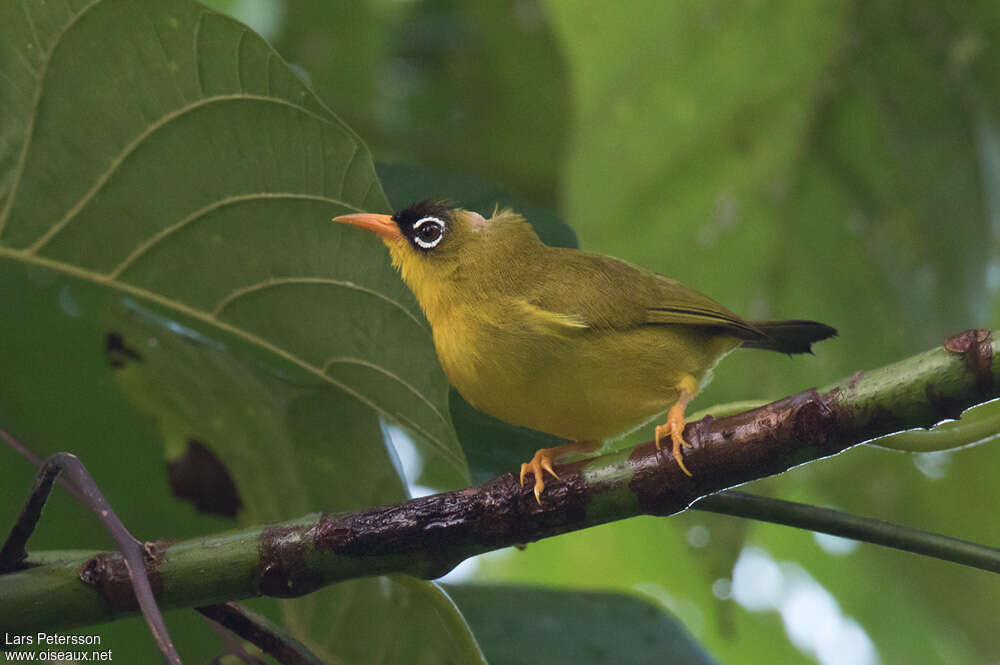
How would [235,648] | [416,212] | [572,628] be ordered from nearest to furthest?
1. [235,648]
2. [572,628]
3. [416,212]

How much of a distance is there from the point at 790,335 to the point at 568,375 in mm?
525

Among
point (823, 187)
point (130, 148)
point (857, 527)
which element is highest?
point (823, 187)

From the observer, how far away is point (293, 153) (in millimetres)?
1742

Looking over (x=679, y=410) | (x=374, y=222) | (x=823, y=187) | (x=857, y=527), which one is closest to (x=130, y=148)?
(x=374, y=222)

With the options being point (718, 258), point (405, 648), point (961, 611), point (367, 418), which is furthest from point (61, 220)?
point (961, 611)

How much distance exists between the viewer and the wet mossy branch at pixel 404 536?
1.30 meters

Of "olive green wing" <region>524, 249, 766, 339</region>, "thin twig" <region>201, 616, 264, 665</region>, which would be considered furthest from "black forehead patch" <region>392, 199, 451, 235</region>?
"thin twig" <region>201, 616, 264, 665</region>

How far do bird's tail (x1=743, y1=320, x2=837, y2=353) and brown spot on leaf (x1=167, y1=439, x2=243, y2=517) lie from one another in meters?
1.17

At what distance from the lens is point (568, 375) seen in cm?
202

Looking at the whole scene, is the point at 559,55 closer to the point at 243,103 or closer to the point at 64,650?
the point at 243,103

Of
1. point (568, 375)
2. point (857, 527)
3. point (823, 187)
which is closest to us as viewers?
point (857, 527)

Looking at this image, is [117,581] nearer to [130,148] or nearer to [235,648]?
[235,648]

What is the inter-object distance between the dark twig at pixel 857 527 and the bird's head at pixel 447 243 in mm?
1123

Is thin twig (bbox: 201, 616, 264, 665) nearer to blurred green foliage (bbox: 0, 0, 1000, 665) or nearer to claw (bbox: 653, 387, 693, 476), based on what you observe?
claw (bbox: 653, 387, 693, 476)
